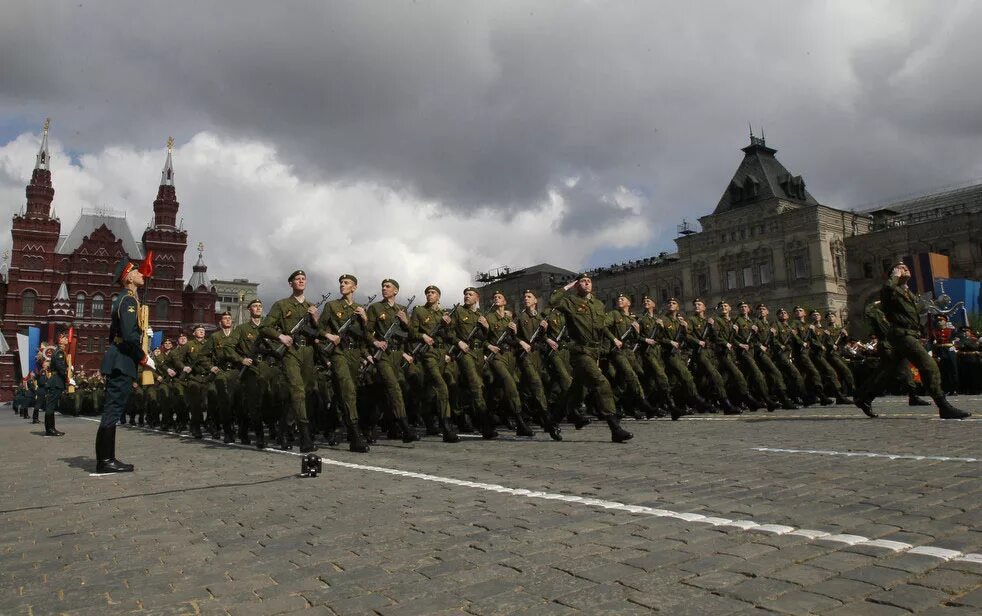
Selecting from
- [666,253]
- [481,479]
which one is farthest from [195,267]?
[481,479]

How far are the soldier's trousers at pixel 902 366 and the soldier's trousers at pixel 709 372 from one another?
3.07 metres

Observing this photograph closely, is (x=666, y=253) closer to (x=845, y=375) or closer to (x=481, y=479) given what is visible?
(x=845, y=375)

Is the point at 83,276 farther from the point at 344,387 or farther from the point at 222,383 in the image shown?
the point at 344,387

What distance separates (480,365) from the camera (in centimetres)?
1064

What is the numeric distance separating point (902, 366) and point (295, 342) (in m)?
8.48

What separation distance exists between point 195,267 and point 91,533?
96620 millimetres

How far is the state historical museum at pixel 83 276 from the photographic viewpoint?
3083 inches

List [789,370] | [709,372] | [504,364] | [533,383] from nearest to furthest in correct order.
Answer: [533,383], [504,364], [709,372], [789,370]

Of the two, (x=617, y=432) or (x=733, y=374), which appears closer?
(x=617, y=432)

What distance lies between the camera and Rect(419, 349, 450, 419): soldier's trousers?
32.3 feet

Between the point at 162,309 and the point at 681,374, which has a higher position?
the point at 162,309

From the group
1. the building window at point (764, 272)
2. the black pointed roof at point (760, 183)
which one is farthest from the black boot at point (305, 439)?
the black pointed roof at point (760, 183)

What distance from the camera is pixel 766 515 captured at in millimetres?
3852

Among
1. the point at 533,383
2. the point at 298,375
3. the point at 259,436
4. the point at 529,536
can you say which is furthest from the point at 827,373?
the point at 529,536
